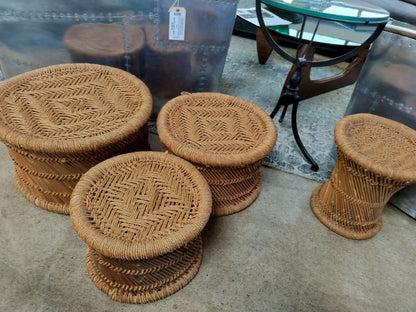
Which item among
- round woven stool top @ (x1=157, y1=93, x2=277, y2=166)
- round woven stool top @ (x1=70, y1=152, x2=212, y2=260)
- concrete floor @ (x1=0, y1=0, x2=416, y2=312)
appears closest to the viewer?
round woven stool top @ (x1=70, y1=152, x2=212, y2=260)

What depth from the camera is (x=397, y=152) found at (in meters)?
1.31

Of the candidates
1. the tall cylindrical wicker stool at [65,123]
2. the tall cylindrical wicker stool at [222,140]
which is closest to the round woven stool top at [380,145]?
the tall cylindrical wicker stool at [222,140]

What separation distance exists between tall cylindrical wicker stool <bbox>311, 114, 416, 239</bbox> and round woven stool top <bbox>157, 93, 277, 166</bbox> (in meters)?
0.33

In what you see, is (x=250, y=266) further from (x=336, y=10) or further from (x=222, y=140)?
(x=336, y=10)

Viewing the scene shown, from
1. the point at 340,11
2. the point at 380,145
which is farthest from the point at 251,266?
the point at 340,11

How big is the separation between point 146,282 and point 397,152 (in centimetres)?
113

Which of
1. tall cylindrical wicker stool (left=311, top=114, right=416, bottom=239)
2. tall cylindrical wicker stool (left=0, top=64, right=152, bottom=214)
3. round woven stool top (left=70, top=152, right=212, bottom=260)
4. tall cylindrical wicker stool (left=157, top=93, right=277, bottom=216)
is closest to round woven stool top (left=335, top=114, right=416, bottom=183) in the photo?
tall cylindrical wicker stool (left=311, top=114, right=416, bottom=239)

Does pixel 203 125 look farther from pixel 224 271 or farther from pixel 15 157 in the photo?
pixel 15 157

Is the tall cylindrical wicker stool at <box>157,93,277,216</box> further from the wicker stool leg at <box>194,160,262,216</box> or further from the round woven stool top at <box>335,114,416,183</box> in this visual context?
the round woven stool top at <box>335,114,416,183</box>

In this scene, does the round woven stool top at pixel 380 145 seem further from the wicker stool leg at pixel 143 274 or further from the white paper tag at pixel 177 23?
the white paper tag at pixel 177 23

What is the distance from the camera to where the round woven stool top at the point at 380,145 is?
47.2 inches

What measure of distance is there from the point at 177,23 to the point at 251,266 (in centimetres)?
120

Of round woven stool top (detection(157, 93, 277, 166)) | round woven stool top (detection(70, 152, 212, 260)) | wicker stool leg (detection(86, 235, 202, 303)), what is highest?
round woven stool top (detection(157, 93, 277, 166))

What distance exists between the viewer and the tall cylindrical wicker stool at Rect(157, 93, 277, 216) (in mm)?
1256
